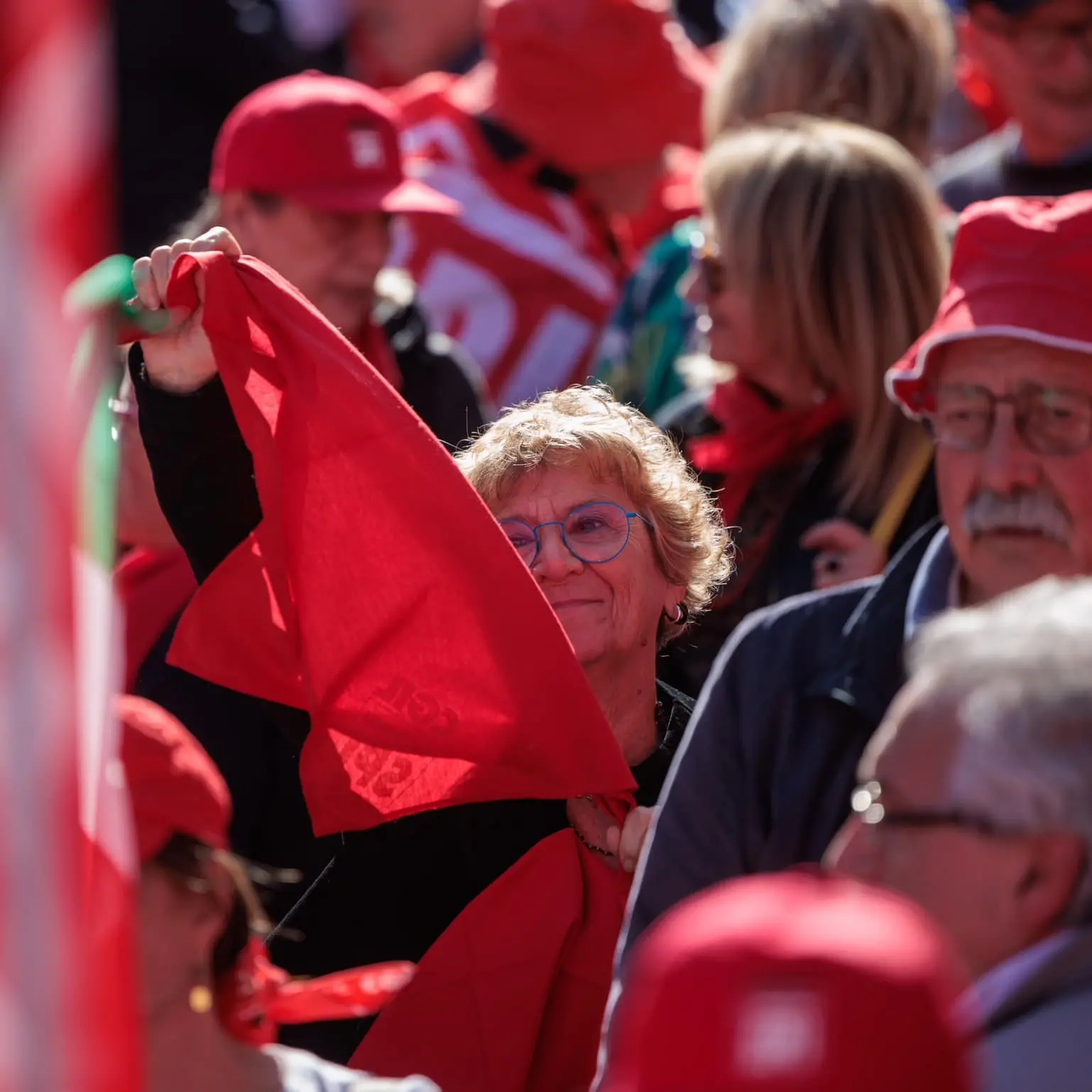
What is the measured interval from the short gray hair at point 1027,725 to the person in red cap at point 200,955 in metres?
0.70

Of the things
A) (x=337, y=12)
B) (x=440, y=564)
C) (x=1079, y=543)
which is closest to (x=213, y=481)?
(x=440, y=564)

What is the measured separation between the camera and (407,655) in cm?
285

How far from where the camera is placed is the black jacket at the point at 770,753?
2.62m

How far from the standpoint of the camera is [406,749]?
2824 mm

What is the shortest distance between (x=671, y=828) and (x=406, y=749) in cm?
40

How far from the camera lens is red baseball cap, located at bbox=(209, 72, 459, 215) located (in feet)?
14.3

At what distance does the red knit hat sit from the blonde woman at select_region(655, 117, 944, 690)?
1440 millimetres

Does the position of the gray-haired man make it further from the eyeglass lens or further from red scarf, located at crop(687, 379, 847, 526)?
red scarf, located at crop(687, 379, 847, 526)

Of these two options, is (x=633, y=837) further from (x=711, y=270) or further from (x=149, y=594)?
(x=711, y=270)

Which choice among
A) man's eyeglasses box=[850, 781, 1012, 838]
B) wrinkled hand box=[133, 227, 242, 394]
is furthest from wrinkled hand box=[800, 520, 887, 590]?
man's eyeglasses box=[850, 781, 1012, 838]

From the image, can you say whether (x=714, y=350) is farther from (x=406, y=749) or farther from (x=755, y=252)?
(x=406, y=749)

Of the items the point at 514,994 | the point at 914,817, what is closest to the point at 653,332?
the point at 514,994

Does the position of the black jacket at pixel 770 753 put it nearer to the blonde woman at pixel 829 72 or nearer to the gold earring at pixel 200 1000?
the gold earring at pixel 200 1000

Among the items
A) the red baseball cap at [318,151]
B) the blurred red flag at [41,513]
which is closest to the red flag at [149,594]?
the red baseball cap at [318,151]
